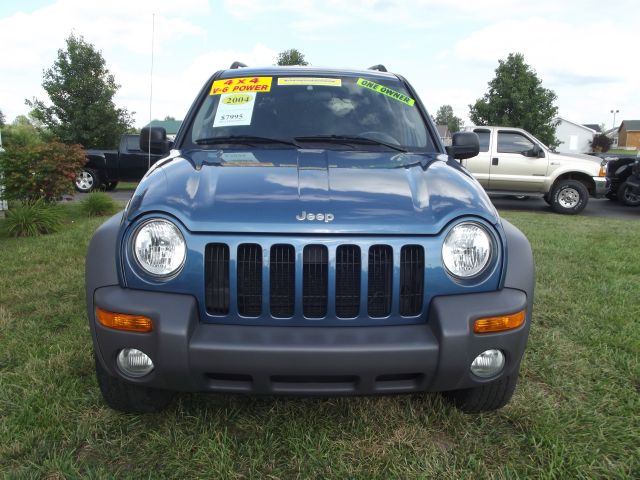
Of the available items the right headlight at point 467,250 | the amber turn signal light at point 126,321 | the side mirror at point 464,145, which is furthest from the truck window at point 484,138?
the amber turn signal light at point 126,321

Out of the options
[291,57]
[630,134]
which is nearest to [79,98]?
[291,57]

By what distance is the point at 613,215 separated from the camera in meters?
11.0

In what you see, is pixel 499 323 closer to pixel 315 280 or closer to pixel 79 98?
pixel 315 280

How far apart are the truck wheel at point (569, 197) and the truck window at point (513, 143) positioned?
108 cm

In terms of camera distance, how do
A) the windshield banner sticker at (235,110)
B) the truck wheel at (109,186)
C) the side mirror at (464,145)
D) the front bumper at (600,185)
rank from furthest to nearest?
the truck wheel at (109,186), the front bumper at (600,185), the side mirror at (464,145), the windshield banner sticker at (235,110)

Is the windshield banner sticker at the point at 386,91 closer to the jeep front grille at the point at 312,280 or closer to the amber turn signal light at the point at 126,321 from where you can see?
the jeep front grille at the point at 312,280

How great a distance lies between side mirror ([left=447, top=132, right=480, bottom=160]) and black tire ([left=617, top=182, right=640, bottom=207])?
10178mm

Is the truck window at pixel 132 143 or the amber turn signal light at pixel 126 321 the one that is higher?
the truck window at pixel 132 143

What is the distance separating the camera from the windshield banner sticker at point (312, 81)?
133 inches

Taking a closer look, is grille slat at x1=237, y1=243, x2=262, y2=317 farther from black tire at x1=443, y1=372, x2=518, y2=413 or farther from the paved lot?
the paved lot

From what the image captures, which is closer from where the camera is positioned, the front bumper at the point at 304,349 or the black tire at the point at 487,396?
the front bumper at the point at 304,349

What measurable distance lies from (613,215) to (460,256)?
10.8 metres

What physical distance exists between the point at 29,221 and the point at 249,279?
20.4 feet

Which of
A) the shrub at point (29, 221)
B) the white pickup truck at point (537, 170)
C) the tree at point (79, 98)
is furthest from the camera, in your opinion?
the tree at point (79, 98)
